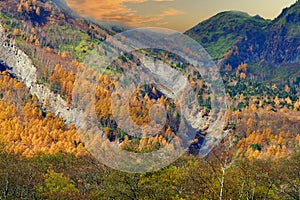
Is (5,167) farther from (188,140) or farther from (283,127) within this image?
(283,127)

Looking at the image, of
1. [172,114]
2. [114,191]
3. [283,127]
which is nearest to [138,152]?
[114,191]

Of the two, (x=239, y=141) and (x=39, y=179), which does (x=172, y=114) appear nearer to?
(x=239, y=141)

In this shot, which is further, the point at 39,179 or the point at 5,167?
the point at 39,179

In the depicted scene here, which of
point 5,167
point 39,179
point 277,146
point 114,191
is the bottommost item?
point 277,146

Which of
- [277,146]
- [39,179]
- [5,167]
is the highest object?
[5,167]

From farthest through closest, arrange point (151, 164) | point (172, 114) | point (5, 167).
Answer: point (172, 114) < point (5, 167) < point (151, 164)

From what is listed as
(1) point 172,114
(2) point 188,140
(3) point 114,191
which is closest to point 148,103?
(1) point 172,114

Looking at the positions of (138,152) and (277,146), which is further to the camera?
(277,146)

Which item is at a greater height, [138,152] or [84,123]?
[138,152]

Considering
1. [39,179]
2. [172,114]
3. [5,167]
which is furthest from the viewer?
[172,114]
